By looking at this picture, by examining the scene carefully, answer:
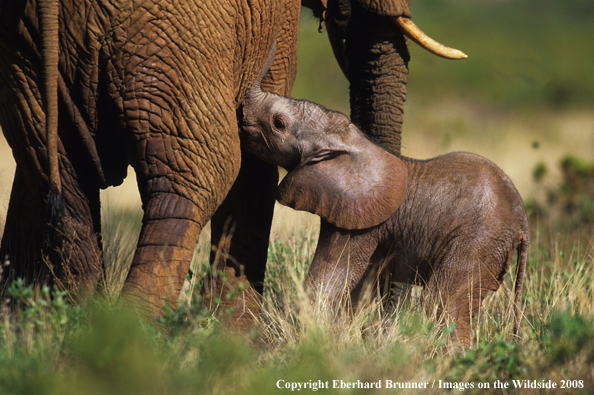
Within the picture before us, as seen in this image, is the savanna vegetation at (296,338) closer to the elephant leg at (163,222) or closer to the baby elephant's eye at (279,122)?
the elephant leg at (163,222)

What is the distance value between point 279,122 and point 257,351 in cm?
132

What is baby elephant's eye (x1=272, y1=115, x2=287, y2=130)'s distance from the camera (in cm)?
408

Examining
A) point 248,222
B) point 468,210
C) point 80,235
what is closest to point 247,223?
point 248,222

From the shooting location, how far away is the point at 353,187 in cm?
402

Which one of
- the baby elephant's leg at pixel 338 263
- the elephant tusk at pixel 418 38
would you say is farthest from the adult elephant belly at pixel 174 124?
the elephant tusk at pixel 418 38

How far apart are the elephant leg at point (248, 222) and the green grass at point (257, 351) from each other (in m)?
0.45

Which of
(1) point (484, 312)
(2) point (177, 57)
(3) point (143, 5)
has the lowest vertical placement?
(1) point (484, 312)

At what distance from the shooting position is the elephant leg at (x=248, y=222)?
4520 millimetres

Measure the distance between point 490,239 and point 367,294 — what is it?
71 centimetres

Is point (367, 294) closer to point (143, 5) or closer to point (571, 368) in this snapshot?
point (571, 368)

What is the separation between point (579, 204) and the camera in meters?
8.48

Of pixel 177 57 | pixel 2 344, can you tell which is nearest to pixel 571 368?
pixel 177 57

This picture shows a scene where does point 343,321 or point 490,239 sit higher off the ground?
point 490,239

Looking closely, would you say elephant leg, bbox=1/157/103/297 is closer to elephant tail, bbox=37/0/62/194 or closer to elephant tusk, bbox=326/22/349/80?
elephant tail, bbox=37/0/62/194
